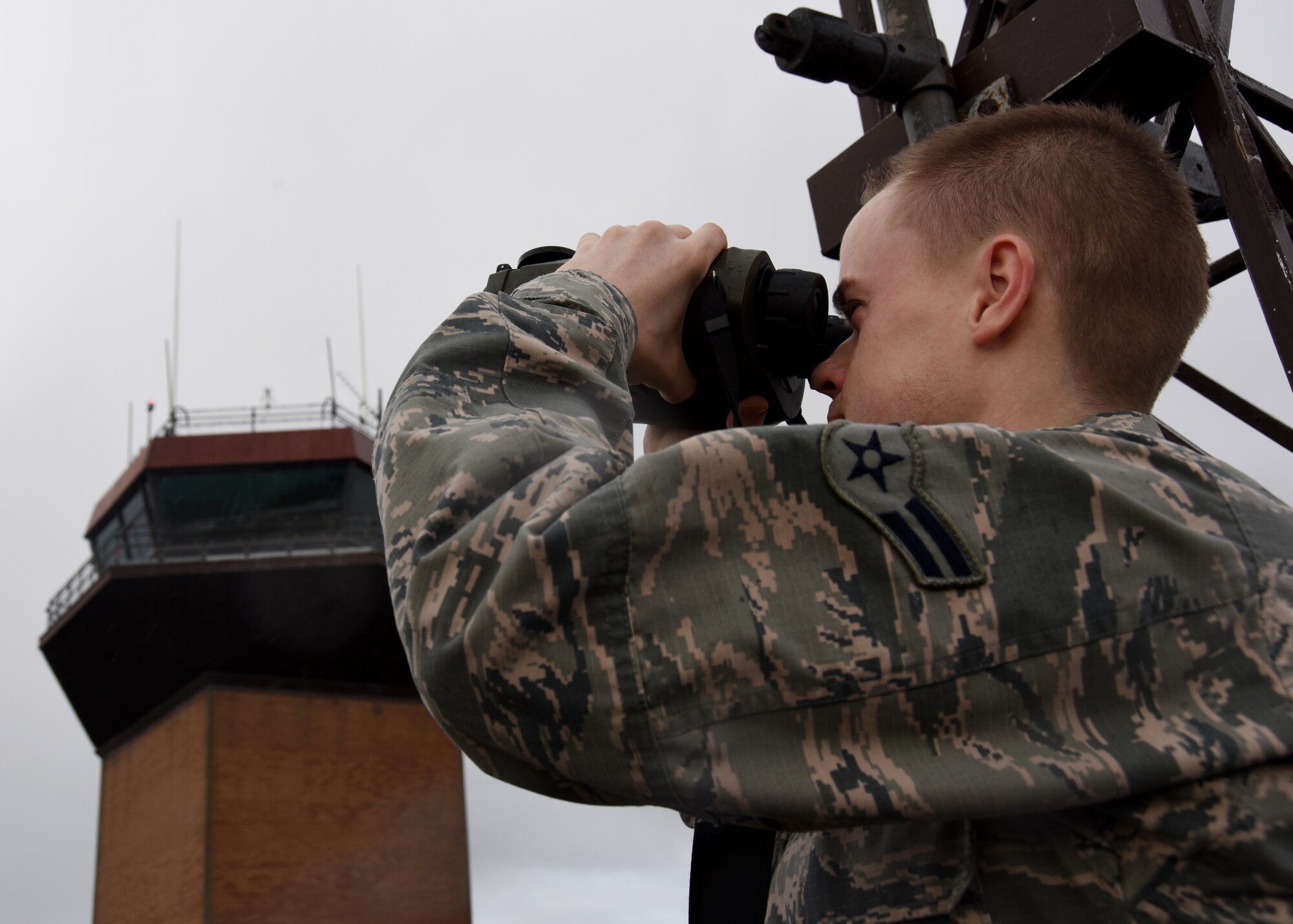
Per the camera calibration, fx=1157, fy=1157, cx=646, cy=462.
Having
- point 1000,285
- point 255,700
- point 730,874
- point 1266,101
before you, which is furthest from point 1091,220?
point 255,700

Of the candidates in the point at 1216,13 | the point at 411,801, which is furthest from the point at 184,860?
the point at 1216,13

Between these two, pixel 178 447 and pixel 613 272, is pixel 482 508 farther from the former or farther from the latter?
pixel 178 447

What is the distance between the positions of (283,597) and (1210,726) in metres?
17.7

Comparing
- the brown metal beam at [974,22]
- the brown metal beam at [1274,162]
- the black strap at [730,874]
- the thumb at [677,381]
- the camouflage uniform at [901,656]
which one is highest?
the brown metal beam at [974,22]

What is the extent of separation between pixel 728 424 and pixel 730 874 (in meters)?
0.65

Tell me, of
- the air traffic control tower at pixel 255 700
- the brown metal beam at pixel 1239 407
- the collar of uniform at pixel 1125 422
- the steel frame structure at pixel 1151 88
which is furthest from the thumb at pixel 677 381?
the air traffic control tower at pixel 255 700

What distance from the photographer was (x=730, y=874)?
1303 mm

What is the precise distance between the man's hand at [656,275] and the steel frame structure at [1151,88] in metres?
1.50

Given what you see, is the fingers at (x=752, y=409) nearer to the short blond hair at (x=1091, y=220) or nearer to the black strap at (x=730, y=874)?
the short blond hair at (x=1091, y=220)

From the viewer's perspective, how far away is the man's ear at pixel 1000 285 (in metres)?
1.33

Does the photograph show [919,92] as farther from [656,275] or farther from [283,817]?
[283,817]

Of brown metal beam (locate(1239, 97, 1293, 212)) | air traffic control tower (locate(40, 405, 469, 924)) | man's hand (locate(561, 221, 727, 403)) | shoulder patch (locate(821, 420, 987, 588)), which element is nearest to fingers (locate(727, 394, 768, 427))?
man's hand (locate(561, 221, 727, 403))

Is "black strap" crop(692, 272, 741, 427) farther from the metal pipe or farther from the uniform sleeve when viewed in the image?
the metal pipe

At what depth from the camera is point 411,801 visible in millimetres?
18406
